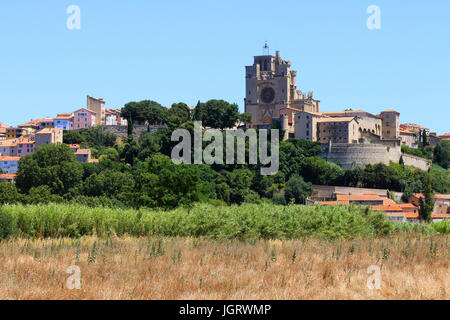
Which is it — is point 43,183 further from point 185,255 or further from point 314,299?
point 314,299

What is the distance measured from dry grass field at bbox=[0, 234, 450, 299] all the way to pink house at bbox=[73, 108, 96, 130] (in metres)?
93.2

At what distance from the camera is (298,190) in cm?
6906

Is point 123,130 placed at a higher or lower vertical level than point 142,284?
higher

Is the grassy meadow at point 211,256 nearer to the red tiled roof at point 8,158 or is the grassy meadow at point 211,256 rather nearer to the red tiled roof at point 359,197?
the red tiled roof at point 359,197

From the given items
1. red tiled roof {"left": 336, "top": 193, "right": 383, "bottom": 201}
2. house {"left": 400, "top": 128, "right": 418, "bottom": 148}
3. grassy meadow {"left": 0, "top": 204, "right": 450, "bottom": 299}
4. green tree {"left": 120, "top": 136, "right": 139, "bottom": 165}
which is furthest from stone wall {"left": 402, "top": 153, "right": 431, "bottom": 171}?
grassy meadow {"left": 0, "top": 204, "right": 450, "bottom": 299}

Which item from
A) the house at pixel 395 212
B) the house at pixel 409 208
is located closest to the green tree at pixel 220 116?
the house at pixel 409 208

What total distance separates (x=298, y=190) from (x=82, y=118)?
178 ft

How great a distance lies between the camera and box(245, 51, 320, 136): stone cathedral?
98.2 m
